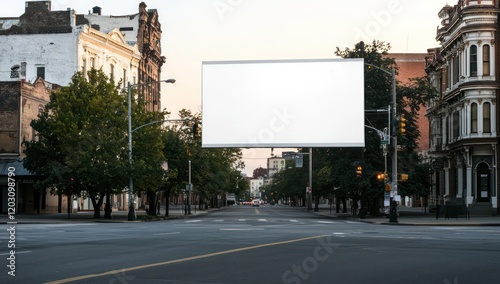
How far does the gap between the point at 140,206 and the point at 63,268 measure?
88.0 meters

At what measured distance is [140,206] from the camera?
337ft

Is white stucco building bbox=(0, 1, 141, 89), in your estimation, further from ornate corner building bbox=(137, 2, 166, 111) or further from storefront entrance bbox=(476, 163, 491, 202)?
storefront entrance bbox=(476, 163, 491, 202)

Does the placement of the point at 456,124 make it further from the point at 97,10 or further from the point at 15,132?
the point at 97,10

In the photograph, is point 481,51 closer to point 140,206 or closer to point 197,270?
point 197,270

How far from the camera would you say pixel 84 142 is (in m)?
53.1

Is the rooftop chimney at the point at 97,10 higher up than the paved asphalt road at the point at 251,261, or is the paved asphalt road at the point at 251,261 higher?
the rooftop chimney at the point at 97,10

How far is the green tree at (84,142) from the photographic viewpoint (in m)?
52.6

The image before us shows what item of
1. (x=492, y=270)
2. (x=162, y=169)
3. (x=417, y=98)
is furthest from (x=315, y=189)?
(x=492, y=270)

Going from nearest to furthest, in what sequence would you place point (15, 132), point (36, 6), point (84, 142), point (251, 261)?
point (251, 261) → point (84, 142) → point (15, 132) → point (36, 6)

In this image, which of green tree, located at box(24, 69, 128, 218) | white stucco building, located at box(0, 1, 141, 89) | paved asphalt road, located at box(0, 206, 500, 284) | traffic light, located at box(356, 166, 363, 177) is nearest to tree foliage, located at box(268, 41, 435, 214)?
traffic light, located at box(356, 166, 363, 177)

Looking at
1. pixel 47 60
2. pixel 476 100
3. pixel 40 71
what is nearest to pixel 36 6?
pixel 47 60

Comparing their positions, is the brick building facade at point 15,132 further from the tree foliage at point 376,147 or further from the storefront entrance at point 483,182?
the storefront entrance at point 483,182

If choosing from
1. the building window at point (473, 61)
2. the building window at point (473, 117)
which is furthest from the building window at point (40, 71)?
the building window at point (473, 117)

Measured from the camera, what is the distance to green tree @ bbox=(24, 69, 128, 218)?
5256 centimetres
